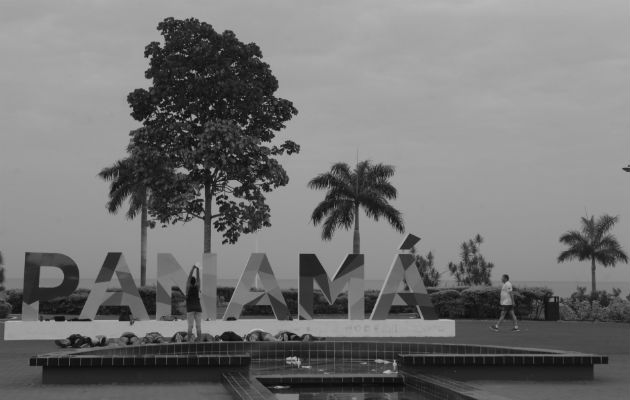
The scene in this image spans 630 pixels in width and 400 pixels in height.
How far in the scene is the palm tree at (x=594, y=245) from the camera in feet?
178

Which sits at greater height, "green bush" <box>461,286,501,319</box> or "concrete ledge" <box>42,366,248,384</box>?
"green bush" <box>461,286,501,319</box>

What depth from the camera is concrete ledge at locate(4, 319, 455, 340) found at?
23.7 metres

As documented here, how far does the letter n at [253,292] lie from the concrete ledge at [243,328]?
0.41 meters

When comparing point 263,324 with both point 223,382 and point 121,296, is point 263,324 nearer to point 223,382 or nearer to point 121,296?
point 121,296

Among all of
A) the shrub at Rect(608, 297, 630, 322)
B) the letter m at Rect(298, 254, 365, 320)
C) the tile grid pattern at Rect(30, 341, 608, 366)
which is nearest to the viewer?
the tile grid pattern at Rect(30, 341, 608, 366)

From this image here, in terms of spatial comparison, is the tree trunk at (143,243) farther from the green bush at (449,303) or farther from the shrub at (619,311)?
the shrub at (619,311)

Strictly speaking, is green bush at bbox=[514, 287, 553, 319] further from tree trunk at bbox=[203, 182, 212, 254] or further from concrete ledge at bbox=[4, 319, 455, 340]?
tree trunk at bbox=[203, 182, 212, 254]

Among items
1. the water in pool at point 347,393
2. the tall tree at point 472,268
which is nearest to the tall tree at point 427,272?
the tall tree at point 472,268

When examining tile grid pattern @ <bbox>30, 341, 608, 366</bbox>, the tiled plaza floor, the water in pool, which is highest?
tile grid pattern @ <bbox>30, 341, 608, 366</bbox>

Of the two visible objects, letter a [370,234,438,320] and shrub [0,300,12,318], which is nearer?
letter a [370,234,438,320]

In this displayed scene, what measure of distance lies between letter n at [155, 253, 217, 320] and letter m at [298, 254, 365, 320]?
2.57 m

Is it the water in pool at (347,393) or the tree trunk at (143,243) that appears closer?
the water in pool at (347,393)

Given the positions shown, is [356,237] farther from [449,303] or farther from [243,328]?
[243,328]

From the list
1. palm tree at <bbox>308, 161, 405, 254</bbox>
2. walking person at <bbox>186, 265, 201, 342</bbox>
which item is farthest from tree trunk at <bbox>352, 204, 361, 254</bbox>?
walking person at <bbox>186, 265, 201, 342</bbox>
